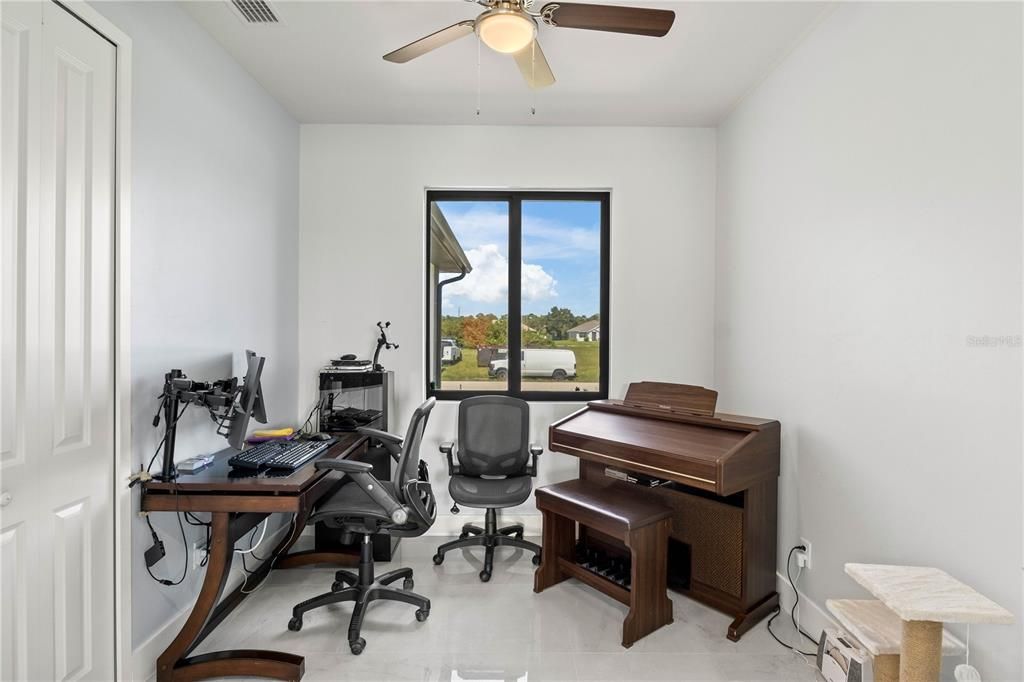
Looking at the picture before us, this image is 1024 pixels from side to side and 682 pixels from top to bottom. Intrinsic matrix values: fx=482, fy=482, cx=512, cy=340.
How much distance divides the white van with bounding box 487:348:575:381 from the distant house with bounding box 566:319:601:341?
0.13m

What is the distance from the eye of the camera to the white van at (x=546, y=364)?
11.7ft

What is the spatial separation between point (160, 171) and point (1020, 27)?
2966 mm

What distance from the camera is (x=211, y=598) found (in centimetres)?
188

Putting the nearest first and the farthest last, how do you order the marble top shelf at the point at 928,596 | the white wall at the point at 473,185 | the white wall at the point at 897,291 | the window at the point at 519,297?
the marble top shelf at the point at 928,596 < the white wall at the point at 897,291 < the white wall at the point at 473,185 < the window at the point at 519,297

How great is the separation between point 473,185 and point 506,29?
5.59ft

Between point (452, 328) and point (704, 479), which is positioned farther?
point (452, 328)

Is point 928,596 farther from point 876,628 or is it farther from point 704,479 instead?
point 704,479

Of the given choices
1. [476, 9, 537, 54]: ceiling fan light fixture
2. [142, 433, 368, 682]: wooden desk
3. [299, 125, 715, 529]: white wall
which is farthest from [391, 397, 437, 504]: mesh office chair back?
[476, 9, 537, 54]: ceiling fan light fixture

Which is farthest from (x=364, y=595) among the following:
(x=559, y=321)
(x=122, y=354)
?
(x=559, y=321)

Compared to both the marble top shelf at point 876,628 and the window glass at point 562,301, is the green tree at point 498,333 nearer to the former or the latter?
the window glass at point 562,301

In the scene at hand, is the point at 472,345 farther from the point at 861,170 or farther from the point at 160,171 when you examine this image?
the point at 861,170

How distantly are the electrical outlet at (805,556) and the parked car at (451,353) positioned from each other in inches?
92.9

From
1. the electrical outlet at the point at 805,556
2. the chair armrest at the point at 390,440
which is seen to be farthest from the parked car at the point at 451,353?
the electrical outlet at the point at 805,556

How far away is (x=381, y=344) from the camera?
328 cm
